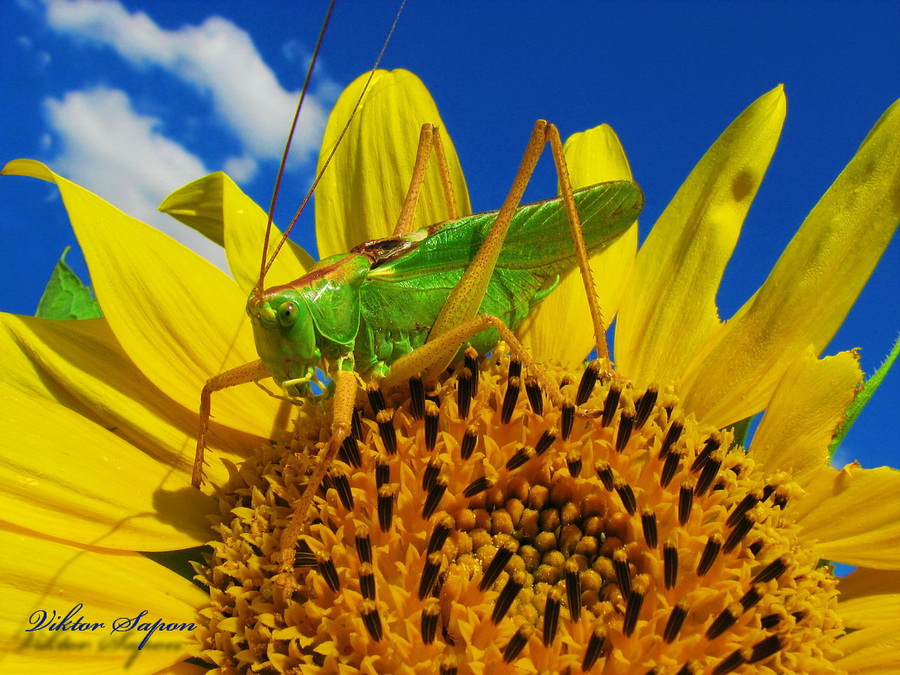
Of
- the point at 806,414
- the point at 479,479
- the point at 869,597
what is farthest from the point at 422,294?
the point at 869,597

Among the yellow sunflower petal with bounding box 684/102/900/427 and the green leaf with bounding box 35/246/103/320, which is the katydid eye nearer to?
the green leaf with bounding box 35/246/103/320

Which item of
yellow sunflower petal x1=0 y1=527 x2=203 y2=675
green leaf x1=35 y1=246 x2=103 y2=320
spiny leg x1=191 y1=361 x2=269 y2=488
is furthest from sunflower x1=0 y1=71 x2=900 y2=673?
green leaf x1=35 y1=246 x2=103 y2=320

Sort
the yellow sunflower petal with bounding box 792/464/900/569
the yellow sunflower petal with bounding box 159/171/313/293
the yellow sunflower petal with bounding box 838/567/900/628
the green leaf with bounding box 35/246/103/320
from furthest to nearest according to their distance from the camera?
the yellow sunflower petal with bounding box 159/171/313/293, the green leaf with bounding box 35/246/103/320, the yellow sunflower petal with bounding box 792/464/900/569, the yellow sunflower petal with bounding box 838/567/900/628

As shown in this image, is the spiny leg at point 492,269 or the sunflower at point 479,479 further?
the spiny leg at point 492,269

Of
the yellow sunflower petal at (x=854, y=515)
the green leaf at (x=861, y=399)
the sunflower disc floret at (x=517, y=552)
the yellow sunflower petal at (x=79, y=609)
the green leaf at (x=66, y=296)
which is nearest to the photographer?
the sunflower disc floret at (x=517, y=552)

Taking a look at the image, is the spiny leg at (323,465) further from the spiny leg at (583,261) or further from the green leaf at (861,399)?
the green leaf at (861,399)

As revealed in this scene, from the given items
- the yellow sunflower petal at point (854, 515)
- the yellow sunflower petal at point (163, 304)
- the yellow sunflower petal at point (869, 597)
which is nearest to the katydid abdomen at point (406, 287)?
the yellow sunflower petal at point (163, 304)

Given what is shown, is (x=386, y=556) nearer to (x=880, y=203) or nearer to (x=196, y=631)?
(x=196, y=631)

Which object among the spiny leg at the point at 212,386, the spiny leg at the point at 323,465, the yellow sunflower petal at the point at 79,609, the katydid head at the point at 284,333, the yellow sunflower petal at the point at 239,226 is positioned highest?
the yellow sunflower petal at the point at 239,226

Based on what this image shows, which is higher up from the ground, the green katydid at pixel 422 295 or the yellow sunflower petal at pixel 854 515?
the green katydid at pixel 422 295
